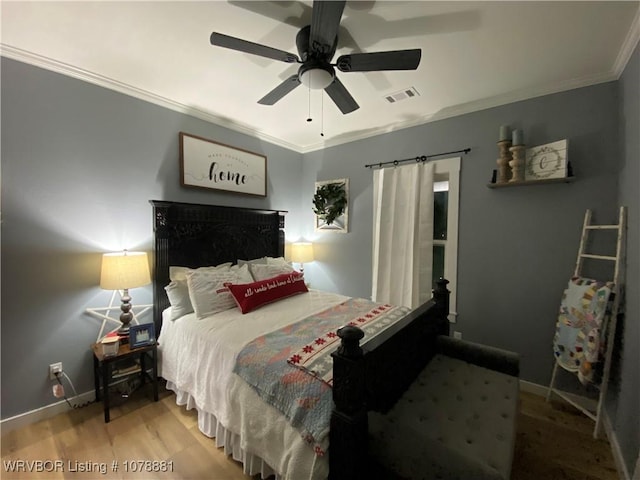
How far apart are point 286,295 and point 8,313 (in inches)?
77.2

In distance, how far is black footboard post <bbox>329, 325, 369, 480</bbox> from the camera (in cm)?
105

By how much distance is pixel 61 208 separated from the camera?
6.32ft

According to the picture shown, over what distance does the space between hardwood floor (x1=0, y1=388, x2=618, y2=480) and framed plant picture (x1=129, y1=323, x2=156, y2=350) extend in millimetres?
502

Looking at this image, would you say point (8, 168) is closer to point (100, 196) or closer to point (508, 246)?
point (100, 196)

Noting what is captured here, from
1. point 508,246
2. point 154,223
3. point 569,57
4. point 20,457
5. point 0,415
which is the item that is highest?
point 569,57

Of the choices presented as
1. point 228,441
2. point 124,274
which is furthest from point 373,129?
point 228,441

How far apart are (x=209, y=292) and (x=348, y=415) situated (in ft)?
5.00

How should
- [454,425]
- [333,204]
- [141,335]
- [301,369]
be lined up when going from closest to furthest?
[454,425], [301,369], [141,335], [333,204]

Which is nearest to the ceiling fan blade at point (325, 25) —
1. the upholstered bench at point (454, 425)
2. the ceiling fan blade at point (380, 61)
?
the ceiling fan blade at point (380, 61)

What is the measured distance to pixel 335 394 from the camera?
3.65 feet

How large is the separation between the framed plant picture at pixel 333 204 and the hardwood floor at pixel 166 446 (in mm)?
2482

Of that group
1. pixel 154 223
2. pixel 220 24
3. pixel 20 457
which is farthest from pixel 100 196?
pixel 20 457

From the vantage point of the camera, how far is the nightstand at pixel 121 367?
1.86m

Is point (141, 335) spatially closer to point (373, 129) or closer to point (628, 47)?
point (373, 129)
